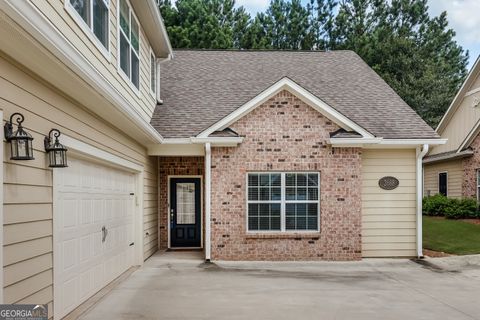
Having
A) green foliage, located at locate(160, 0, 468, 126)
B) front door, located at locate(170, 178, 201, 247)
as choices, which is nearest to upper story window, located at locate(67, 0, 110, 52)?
front door, located at locate(170, 178, 201, 247)

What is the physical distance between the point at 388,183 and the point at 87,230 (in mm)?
7857

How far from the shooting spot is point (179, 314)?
6.74 m

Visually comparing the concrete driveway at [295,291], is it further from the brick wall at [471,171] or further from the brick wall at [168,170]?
the brick wall at [471,171]

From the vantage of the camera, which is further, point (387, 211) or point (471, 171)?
point (471, 171)

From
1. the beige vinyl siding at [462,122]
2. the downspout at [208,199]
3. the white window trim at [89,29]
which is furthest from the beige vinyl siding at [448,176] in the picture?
the white window trim at [89,29]

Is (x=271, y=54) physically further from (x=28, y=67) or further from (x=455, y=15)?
(x=455, y=15)

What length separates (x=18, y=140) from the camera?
15.2 feet

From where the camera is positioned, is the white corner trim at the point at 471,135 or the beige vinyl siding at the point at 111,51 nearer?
the beige vinyl siding at the point at 111,51

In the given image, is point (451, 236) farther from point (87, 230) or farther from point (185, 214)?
point (87, 230)

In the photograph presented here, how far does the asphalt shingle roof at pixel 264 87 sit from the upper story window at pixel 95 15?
417cm

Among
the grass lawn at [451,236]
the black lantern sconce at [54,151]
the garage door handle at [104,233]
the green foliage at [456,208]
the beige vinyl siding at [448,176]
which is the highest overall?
the black lantern sconce at [54,151]

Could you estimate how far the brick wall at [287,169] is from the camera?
1161cm

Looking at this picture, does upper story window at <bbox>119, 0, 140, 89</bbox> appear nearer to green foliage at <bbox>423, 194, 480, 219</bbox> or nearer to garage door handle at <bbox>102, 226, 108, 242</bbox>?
garage door handle at <bbox>102, 226, 108, 242</bbox>

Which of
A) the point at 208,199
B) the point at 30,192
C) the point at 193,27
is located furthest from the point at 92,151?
the point at 193,27
